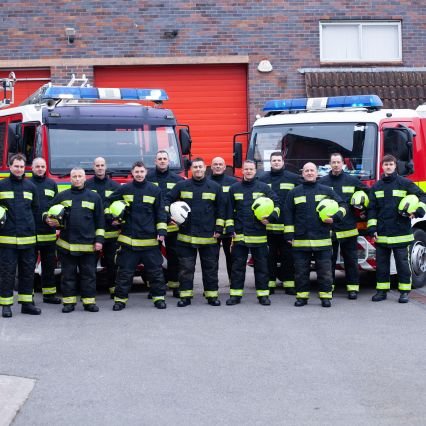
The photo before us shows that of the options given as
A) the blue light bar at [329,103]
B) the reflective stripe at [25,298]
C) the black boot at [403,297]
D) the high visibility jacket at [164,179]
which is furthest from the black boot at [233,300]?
the blue light bar at [329,103]

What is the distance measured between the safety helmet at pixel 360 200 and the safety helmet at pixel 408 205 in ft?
1.34

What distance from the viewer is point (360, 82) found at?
21359 millimetres

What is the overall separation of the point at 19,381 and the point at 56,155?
5223 mm

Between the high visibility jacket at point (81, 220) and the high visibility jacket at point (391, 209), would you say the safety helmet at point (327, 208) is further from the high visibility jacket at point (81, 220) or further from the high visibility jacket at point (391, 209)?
the high visibility jacket at point (81, 220)

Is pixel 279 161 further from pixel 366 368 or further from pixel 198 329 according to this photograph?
pixel 366 368

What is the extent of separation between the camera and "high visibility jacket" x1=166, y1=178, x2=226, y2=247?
38.4 ft

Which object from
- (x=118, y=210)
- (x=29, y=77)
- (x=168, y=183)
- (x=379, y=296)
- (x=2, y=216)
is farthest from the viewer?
(x=29, y=77)

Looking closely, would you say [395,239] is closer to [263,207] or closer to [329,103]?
[263,207]

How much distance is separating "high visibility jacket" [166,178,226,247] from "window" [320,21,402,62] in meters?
10.4

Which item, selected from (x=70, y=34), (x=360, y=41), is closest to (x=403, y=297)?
(x=360, y=41)

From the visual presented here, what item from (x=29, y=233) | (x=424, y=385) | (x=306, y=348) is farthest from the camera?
(x=29, y=233)

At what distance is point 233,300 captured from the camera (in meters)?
11.8

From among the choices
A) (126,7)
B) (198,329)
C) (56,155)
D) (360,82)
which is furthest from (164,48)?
(198,329)

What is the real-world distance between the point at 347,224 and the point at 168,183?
7.13 feet
